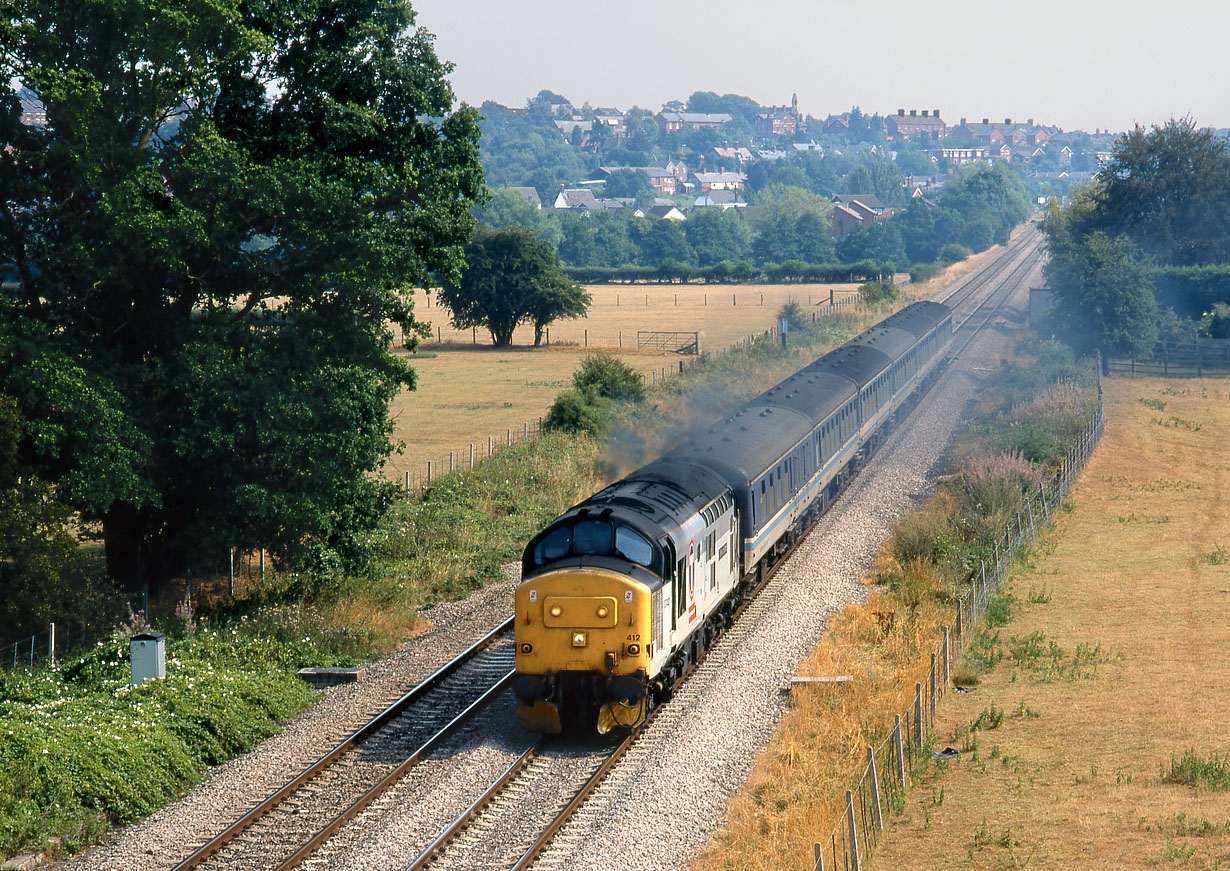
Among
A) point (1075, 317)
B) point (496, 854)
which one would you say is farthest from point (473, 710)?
point (1075, 317)

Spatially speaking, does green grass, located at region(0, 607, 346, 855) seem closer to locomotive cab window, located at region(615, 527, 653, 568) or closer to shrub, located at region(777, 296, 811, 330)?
locomotive cab window, located at region(615, 527, 653, 568)

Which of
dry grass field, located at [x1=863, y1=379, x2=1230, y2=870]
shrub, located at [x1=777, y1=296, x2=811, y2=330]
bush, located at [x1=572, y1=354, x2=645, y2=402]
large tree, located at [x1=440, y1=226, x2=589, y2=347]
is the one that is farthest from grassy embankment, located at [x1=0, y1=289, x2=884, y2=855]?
large tree, located at [x1=440, y1=226, x2=589, y2=347]

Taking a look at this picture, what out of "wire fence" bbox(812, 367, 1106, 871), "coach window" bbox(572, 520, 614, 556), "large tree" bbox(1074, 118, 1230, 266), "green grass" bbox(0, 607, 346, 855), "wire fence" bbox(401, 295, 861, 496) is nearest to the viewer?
"wire fence" bbox(812, 367, 1106, 871)

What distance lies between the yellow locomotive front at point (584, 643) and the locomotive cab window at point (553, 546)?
0.52m

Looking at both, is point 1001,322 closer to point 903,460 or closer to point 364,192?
point 903,460

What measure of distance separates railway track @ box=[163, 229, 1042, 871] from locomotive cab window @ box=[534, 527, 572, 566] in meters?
2.94

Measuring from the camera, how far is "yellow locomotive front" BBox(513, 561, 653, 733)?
19.1m

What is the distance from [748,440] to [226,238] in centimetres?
1201

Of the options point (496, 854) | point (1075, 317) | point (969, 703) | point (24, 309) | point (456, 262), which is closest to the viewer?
point (496, 854)

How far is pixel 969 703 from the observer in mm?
22938

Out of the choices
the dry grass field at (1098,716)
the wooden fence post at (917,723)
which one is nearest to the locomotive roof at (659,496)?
the wooden fence post at (917,723)

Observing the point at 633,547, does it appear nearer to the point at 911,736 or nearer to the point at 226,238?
the point at 911,736

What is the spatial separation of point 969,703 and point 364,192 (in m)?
16.4

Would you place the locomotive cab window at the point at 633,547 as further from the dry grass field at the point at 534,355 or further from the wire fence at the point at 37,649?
the dry grass field at the point at 534,355
